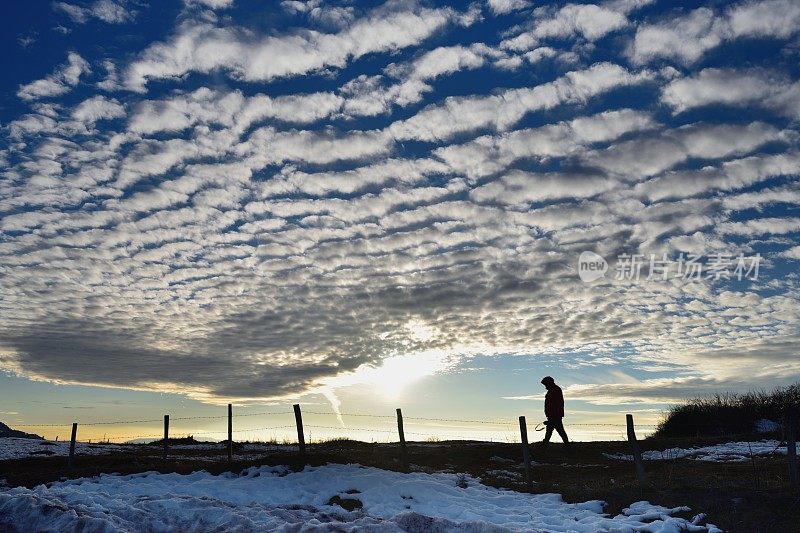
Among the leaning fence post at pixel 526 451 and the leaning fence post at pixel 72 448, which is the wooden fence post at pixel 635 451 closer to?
the leaning fence post at pixel 526 451

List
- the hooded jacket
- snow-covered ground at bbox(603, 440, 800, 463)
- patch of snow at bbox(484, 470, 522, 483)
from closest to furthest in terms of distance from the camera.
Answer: patch of snow at bbox(484, 470, 522, 483) → the hooded jacket → snow-covered ground at bbox(603, 440, 800, 463)

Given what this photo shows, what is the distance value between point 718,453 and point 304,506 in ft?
58.8

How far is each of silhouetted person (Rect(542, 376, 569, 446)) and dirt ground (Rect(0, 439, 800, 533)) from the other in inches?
42.5

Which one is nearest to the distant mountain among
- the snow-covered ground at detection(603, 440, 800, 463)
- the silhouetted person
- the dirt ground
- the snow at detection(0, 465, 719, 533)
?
the dirt ground

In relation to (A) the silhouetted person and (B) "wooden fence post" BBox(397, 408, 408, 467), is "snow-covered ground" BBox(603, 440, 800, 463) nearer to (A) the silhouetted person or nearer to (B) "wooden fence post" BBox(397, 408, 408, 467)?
(A) the silhouetted person

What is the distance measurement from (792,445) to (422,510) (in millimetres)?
8426

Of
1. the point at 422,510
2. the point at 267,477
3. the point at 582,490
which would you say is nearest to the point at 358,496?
the point at 422,510

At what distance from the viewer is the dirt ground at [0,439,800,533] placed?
12.6m

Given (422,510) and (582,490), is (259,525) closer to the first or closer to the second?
(422,510)

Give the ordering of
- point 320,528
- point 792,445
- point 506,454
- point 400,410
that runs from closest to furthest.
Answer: point 320,528 < point 792,445 < point 400,410 < point 506,454

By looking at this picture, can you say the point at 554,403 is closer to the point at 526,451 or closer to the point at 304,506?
the point at 526,451

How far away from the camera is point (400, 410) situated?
67.5ft

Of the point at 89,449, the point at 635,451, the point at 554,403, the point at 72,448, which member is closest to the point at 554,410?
the point at 554,403

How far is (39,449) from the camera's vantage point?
29.9m
